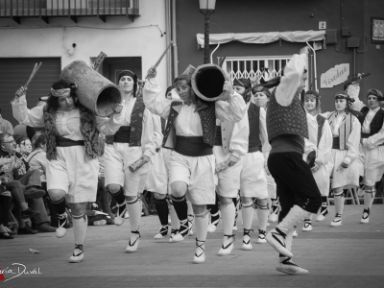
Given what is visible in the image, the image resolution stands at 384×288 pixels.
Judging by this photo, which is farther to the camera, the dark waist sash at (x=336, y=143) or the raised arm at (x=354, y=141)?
the dark waist sash at (x=336, y=143)

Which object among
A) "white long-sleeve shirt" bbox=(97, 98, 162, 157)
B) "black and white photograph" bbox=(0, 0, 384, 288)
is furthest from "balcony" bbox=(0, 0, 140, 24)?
"white long-sleeve shirt" bbox=(97, 98, 162, 157)

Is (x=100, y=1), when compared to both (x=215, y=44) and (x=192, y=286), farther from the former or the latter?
(x=192, y=286)

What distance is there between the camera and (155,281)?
963 cm

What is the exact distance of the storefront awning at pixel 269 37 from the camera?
83.9ft

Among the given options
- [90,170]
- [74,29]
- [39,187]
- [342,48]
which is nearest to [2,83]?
[74,29]

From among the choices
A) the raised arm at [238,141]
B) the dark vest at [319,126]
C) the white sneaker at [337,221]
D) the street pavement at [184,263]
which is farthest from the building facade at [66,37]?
the raised arm at [238,141]

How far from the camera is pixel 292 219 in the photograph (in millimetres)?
10062

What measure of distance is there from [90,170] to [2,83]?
15199 mm

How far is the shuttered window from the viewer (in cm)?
2611

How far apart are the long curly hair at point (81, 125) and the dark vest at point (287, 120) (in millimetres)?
2134

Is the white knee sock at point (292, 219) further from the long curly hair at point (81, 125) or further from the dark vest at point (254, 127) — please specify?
the dark vest at point (254, 127)

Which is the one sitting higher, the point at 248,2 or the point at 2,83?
the point at 248,2

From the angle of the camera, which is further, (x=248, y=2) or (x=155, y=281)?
(x=248, y=2)

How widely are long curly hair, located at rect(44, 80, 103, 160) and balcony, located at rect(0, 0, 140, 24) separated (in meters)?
14.2
